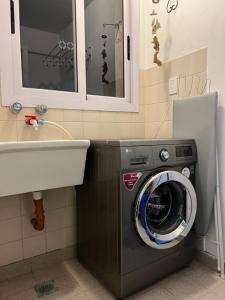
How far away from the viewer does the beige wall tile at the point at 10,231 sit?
141cm

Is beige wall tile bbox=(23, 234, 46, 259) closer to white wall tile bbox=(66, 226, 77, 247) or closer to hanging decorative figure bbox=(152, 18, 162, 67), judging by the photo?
white wall tile bbox=(66, 226, 77, 247)

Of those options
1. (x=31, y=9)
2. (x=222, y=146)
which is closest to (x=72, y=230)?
(x=222, y=146)

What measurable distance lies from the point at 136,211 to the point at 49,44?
134 cm

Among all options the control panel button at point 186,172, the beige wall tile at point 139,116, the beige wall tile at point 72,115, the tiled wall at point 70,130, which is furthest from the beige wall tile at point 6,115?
the control panel button at point 186,172

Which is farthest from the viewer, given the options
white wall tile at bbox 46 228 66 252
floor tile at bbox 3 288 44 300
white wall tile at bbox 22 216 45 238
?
white wall tile at bbox 46 228 66 252

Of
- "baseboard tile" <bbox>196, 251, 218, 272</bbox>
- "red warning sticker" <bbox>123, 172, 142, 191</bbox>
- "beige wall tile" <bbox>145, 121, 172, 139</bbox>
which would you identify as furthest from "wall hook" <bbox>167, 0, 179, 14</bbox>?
"baseboard tile" <bbox>196, 251, 218, 272</bbox>

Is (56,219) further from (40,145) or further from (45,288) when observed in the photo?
(40,145)

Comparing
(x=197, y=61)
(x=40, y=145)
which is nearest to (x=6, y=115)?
(x=40, y=145)

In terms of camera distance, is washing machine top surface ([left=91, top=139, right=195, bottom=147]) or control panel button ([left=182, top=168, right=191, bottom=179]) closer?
washing machine top surface ([left=91, top=139, right=195, bottom=147])

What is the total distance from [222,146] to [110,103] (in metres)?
0.88

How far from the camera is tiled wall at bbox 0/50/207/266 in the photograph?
1419 mm

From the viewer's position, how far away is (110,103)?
1.80m

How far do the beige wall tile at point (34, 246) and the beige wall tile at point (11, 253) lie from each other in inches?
1.2

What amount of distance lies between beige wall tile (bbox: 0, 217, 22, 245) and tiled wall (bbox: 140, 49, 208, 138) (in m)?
1.24
